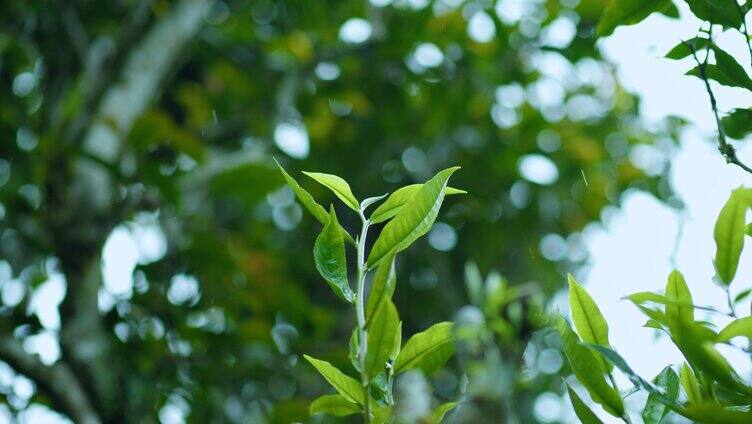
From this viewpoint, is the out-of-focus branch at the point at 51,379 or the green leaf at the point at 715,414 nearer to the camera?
the green leaf at the point at 715,414

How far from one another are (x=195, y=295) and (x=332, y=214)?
1.32m

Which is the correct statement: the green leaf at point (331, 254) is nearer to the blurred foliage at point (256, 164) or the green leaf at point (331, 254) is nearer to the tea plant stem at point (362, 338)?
the tea plant stem at point (362, 338)

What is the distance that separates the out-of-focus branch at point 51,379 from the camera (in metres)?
1.21

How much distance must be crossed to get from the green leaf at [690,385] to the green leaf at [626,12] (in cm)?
25

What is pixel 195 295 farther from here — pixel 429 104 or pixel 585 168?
pixel 585 168

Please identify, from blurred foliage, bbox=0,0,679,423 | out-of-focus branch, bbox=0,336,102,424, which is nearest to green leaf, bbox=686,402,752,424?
blurred foliage, bbox=0,0,679,423

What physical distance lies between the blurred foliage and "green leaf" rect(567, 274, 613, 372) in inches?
26.5

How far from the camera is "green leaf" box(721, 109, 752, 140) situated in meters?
0.56

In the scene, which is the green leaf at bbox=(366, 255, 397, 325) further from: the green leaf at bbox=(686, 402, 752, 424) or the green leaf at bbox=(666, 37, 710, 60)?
the green leaf at bbox=(666, 37, 710, 60)

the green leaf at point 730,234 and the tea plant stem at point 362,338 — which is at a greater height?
the green leaf at point 730,234

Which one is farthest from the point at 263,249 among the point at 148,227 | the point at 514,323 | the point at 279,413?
the point at 514,323

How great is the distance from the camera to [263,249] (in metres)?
2.11

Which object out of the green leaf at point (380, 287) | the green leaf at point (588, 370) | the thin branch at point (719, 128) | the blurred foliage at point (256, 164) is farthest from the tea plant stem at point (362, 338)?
the blurred foliage at point (256, 164)

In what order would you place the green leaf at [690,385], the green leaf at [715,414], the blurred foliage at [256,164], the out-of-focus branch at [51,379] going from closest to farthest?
1. the green leaf at [715,414]
2. the green leaf at [690,385]
3. the out-of-focus branch at [51,379]
4. the blurred foliage at [256,164]
